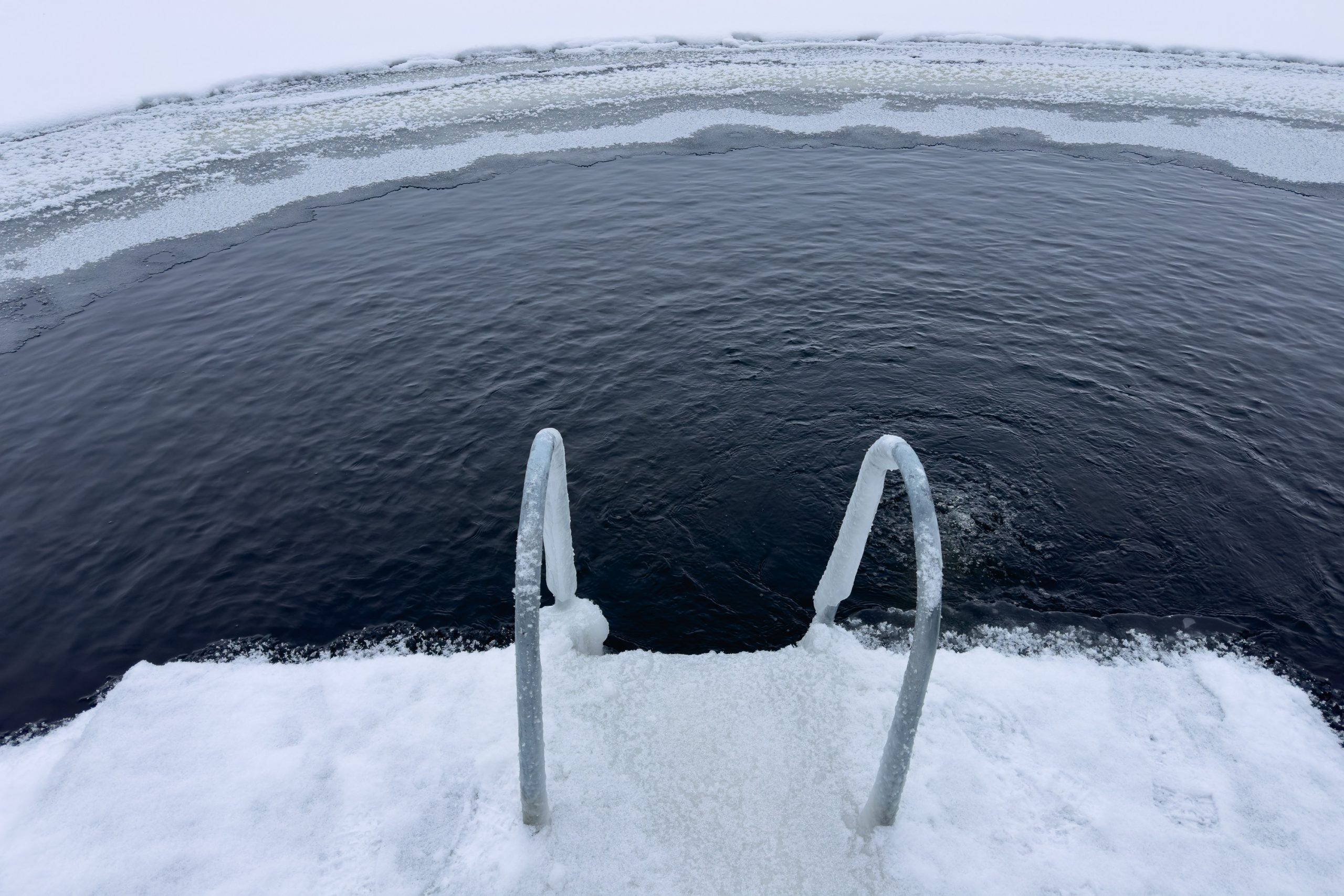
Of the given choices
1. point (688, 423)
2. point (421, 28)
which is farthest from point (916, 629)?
point (421, 28)

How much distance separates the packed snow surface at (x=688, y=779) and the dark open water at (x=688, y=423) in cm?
150

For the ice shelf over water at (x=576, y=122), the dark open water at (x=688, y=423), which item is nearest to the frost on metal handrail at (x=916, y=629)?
the dark open water at (x=688, y=423)

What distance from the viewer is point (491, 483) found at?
52.0ft

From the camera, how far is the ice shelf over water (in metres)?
28.5

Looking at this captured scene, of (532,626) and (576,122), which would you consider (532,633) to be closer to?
(532,626)

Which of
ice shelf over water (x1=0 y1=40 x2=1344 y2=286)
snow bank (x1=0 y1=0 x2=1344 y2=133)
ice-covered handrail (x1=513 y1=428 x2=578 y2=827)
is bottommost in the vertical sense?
ice-covered handrail (x1=513 y1=428 x2=578 y2=827)

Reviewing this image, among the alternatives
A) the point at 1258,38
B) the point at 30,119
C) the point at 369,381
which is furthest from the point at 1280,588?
the point at 1258,38

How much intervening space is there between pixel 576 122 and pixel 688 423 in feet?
87.0

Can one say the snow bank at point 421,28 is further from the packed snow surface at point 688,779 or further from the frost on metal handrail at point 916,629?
the frost on metal handrail at point 916,629

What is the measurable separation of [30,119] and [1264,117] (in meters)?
61.6

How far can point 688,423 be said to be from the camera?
17.5 m

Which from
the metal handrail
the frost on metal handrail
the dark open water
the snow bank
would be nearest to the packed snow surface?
the frost on metal handrail

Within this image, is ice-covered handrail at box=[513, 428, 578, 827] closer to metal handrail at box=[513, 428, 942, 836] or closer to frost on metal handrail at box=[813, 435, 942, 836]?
metal handrail at box=[513, 428, 942, 836]

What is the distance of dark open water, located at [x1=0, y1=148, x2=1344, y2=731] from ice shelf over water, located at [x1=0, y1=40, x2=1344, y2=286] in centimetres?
422
